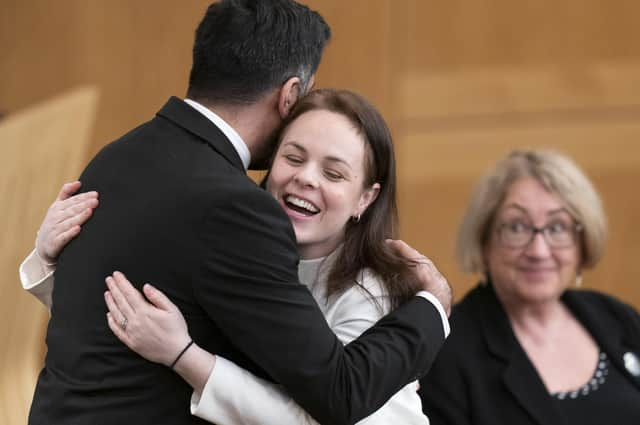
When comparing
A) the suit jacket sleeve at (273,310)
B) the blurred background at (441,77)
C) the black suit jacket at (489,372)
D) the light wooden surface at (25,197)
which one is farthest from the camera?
the blurred background at (441,77)

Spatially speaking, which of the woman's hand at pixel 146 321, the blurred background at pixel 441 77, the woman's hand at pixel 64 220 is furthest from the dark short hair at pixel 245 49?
the blurred background at pixel 441 77

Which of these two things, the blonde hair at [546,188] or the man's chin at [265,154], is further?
the blonde hair at [546,188]

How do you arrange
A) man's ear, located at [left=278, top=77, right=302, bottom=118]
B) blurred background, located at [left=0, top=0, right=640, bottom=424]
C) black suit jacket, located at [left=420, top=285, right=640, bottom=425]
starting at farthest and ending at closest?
1. blurred background, located at [left=0, top=0, right=640, bottom=424]
2. black suit jacket, located at [left=420, top=285, right=640, bottom=425]
3. man's ear, located at [left=278, top=77, right=302, bottom=118]

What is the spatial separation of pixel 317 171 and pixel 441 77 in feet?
11.1

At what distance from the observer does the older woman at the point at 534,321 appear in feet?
10.8

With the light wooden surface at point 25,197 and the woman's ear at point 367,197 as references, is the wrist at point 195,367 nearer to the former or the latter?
the woman's ear at point 367,197

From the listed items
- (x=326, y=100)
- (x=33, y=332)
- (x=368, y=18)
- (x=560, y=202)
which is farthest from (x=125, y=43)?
(x=326, y=100)

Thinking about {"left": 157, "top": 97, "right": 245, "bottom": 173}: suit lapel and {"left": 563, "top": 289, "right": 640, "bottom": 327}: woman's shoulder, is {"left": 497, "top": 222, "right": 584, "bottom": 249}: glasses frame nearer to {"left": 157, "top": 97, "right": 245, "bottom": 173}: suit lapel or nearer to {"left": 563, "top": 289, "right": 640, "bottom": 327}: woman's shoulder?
{"left": 563, "top": 289, "right": 640, "bottom": 327}: woman's shoulder

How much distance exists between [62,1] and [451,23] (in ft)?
5.81

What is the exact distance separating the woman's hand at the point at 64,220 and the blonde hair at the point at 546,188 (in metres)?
1.59

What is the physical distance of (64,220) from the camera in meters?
2.24

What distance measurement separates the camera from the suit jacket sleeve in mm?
2053

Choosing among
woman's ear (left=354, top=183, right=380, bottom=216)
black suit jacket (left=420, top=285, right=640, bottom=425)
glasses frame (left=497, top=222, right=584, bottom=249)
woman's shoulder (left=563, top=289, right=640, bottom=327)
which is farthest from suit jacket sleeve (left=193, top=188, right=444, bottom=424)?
woman's shoulder (left=563, top=289, right=640, bottom=327)

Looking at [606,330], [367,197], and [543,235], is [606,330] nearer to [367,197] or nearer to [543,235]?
[543,235]
